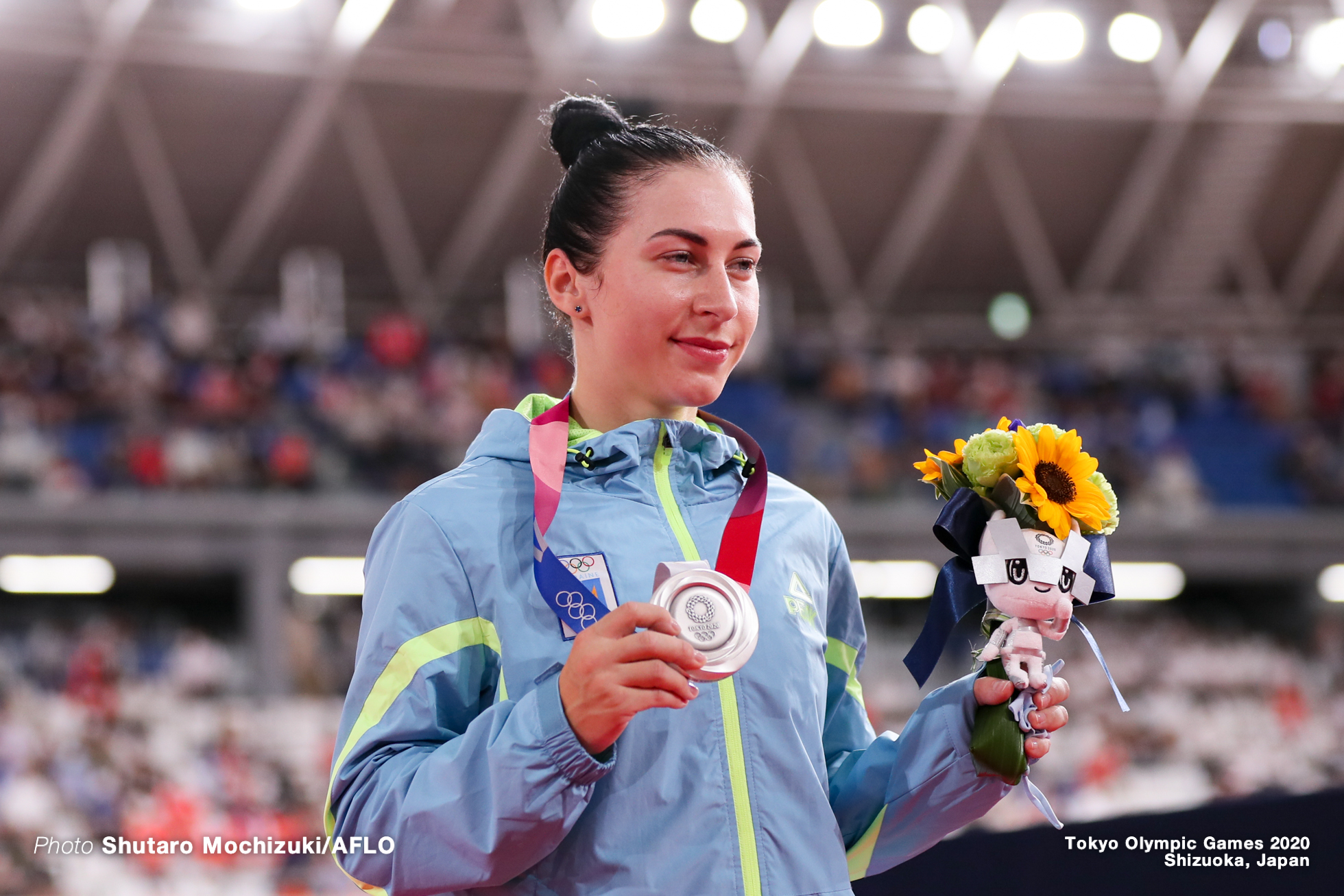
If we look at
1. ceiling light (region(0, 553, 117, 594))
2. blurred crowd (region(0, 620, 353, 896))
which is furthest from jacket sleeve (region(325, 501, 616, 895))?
ceiling light (region(0, 553, 117, 594))

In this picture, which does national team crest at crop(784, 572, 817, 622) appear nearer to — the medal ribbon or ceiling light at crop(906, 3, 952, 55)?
the medal ribbon

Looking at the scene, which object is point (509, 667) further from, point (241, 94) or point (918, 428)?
point (241, 94)

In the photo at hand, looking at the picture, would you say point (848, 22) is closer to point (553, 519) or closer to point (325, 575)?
point (325, 575)

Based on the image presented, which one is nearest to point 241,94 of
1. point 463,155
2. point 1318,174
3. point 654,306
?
point 463,155

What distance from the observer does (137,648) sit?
10.9 metres

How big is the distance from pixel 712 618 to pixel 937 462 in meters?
0.46

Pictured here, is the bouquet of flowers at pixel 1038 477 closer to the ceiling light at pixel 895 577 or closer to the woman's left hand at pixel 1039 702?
the woman's left hand at pixel 1039 702

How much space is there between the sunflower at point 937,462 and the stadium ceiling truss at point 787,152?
1497 cm

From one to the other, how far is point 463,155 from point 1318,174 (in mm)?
12459

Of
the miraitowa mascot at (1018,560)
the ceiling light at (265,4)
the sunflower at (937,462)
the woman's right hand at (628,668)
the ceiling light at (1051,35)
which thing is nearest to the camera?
the woman's right hand at (628,668)

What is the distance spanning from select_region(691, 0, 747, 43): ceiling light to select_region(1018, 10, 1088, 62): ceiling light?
3.52 meters

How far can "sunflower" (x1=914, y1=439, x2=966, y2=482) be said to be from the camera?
156 cm

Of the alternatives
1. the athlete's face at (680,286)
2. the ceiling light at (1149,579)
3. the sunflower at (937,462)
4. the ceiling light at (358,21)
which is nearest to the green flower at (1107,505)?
the sunflower at (937,462)

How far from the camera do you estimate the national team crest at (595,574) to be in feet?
4.52
